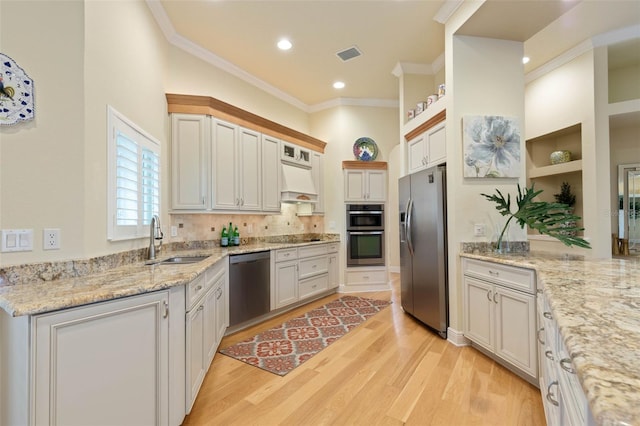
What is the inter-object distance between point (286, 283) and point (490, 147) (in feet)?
9.08

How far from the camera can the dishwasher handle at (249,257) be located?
301 centimetres

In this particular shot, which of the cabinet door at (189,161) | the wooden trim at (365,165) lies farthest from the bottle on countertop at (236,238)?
the wooden trim at (365,165)

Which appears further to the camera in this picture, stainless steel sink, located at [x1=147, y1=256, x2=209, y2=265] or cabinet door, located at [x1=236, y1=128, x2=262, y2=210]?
cabinet door, located at [x1=236, y1=128, x2=262, y2=210]

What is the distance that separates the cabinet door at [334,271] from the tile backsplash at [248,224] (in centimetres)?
57

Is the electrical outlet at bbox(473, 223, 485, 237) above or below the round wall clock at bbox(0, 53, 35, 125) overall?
below

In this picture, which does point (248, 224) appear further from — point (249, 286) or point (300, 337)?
point (300, 337)

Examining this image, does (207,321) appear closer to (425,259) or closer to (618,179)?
(425,259)

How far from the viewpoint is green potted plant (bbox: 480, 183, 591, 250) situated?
87.9 inches

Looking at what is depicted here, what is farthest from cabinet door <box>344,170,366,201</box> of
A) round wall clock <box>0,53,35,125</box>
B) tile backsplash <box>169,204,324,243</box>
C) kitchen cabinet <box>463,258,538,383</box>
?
round wall clock <box>0,53,35,125</box>

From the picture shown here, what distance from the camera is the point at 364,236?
4.67 metres

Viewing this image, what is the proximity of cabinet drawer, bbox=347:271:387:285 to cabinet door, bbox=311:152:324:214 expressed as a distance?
3.90 ft

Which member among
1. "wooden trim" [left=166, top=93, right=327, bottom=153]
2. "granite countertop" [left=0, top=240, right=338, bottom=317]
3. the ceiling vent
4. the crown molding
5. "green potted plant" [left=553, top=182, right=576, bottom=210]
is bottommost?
"granite countertop" [left=0, top=240, right=338, bottom=317]

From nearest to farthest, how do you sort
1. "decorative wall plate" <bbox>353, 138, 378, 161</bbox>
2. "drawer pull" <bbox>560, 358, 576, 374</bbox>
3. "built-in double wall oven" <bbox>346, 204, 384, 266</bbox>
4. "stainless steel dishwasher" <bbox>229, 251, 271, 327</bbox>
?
"drawer pull" <bbox>560, 358, 576, 374</bbox> < "stainless steel dishwasher" <bbox>229, 251, 271, 327</bbox> < "built-in double wall oven" <bbox>346, 204, 384, 266</bbox> < "decorative wall plate" <bbox>353, 138, 378, 161</bbox>

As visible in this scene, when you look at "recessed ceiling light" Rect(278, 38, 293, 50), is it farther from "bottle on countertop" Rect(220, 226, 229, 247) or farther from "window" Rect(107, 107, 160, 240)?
"bottle on countertop" Rect(220, 226, 229, 247)
